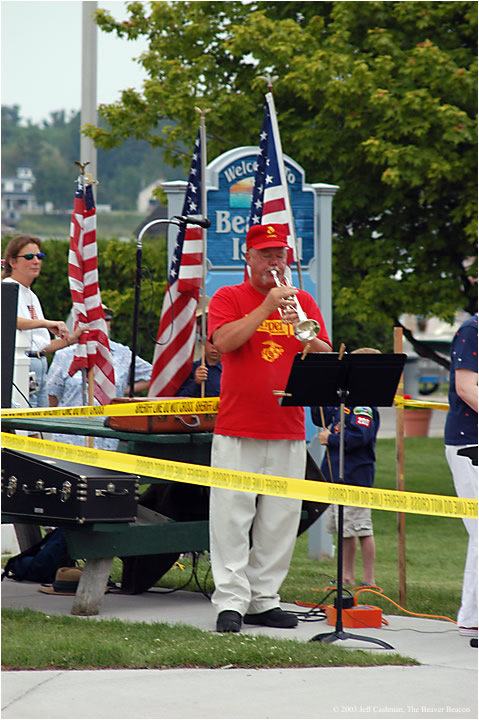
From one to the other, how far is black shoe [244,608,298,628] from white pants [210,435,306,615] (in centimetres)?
3

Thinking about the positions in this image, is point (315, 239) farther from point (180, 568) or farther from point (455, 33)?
point (455, 33)

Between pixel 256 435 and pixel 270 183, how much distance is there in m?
3.02

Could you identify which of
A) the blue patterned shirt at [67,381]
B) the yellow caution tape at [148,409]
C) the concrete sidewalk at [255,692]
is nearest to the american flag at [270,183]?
the blue patterned shirt at [67,381]

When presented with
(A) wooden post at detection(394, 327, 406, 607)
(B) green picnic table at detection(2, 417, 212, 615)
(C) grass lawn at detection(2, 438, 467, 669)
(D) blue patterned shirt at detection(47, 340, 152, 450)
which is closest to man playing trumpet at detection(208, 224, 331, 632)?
(C) grass lawn at detection(2, 438, 467, 669)

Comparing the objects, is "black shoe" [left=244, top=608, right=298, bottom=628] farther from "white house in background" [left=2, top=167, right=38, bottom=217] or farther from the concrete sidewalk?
"white house in background" [left=2, top=167, right=38, bottom=217]

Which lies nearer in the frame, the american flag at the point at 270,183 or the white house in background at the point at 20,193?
the american flag at the point at 270,183

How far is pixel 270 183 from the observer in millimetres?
8906

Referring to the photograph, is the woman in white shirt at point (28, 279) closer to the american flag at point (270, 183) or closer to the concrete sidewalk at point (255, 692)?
the american flag at point (270, 183)

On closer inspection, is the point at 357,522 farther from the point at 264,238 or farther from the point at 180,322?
the point at 264,238

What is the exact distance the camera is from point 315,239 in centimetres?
1128

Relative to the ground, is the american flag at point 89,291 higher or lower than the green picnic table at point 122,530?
higher

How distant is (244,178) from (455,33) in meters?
6.49

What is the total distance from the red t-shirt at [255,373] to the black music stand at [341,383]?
1.25 ft

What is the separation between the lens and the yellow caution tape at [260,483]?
5469 millimetres
